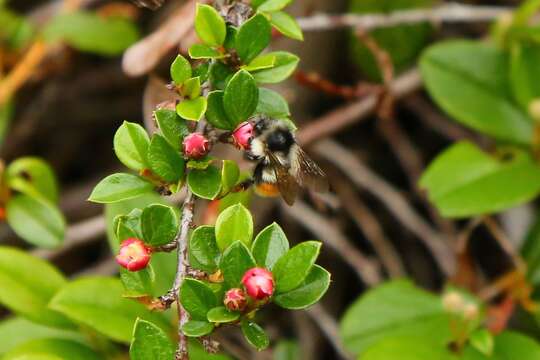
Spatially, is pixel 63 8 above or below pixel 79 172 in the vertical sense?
above

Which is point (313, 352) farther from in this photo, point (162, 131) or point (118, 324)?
point (162, 131)

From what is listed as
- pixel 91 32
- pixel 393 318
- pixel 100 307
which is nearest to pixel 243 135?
pixel 100 307

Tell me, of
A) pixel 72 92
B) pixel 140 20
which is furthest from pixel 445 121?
pixel 72 92

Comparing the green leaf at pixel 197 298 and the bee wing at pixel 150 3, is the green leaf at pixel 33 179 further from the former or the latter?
the green leaf at pixel 197 298

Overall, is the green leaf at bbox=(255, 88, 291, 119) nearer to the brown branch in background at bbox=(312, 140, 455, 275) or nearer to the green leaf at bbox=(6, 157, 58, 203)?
the green leaf at bbox=(6, 157, 58, 203)

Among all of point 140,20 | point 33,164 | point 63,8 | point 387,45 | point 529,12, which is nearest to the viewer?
point 33,164

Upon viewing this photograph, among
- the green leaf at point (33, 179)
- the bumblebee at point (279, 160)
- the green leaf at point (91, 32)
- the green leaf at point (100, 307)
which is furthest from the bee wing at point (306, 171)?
the green leaf at point (91, 32)

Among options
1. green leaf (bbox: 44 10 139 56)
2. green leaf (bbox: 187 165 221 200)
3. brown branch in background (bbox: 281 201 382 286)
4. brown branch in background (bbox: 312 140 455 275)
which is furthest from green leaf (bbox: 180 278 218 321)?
green leaf (bbox: 44 10 139 56)
